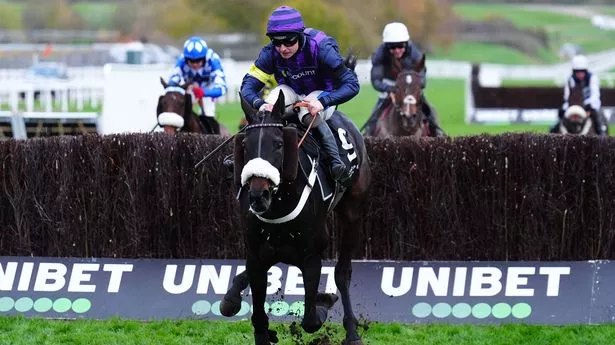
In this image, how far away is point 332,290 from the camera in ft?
29.6

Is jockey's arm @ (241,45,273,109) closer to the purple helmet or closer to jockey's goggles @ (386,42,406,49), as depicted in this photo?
the purple helmet

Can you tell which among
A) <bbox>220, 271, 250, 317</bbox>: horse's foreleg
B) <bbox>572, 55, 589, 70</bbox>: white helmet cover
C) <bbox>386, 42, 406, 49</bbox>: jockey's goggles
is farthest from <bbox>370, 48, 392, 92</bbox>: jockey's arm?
<bbox>220, 271, 250, 317</bbox>: horse's foreleg

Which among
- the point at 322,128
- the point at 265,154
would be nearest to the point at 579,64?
the point at 322,128

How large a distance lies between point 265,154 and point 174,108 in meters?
5.62

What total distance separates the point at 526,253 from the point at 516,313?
0.75 meters

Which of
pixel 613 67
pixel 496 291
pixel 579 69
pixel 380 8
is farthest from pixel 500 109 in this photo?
Answer: pixel 613 67

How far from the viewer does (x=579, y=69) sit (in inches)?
636

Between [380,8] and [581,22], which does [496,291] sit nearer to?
[380,8]

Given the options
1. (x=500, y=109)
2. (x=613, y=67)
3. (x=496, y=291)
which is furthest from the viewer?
(x=613, y=67)

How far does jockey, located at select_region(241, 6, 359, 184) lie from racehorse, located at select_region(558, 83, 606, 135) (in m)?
8.07

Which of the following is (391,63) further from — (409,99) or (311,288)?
(311,288)

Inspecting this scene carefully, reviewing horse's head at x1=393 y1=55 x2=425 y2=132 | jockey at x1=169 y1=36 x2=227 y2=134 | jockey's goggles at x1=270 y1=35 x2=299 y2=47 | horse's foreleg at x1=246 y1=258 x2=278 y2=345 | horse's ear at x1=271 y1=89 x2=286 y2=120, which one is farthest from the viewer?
jockey at x1=169 y1=36 x2=227 y2=134

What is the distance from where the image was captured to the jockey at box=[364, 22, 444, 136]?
13.5 m

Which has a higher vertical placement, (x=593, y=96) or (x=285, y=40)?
(x=285, y=40)
